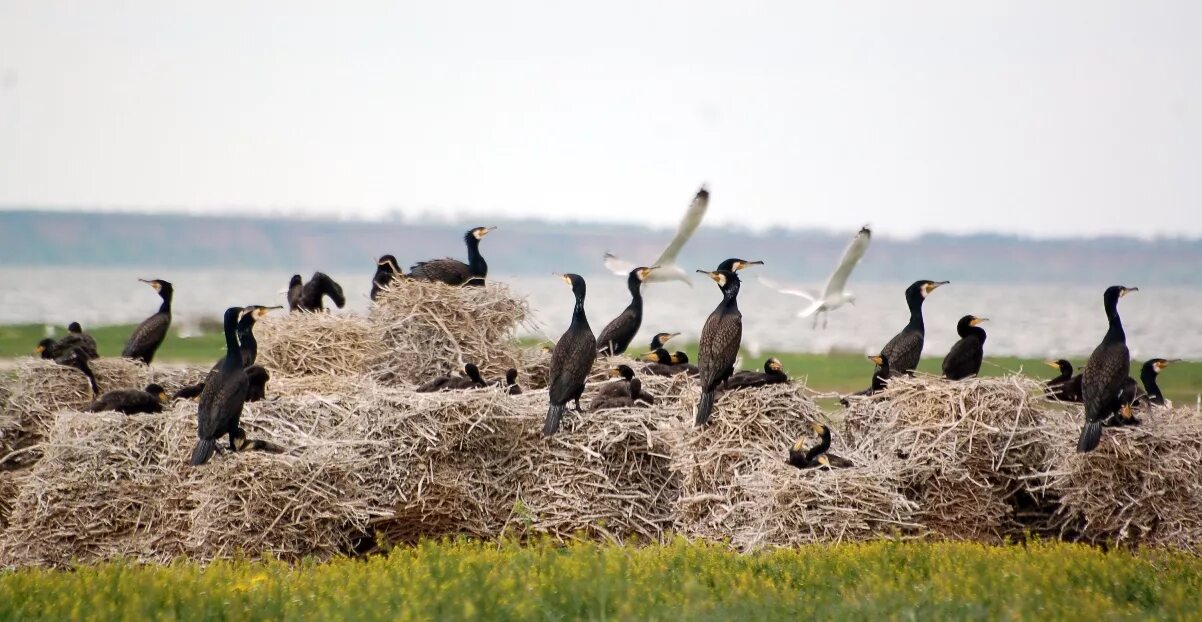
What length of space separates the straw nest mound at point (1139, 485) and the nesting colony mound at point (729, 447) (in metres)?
2.05

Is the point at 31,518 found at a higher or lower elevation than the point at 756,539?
lower

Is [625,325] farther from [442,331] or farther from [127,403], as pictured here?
[127,403]

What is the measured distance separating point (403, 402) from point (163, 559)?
224cm

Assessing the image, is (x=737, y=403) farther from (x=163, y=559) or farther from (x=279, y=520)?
(x=163, y=559)

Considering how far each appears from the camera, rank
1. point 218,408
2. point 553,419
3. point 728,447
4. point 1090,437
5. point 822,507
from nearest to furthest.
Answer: point 822,507 < point 218,408 < point 1090,437 < point 728,447 < point 553,419

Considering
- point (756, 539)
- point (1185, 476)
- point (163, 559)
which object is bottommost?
point (163, 559)

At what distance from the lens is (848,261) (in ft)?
54.4

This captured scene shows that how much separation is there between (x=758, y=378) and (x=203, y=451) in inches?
173

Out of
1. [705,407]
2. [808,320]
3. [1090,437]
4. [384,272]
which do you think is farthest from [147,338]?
[808,320]

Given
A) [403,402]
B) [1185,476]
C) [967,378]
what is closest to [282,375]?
[403,402]

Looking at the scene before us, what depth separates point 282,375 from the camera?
13438 millimetres

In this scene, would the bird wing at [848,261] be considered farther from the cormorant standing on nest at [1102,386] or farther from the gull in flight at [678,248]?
the cormorant standing on nest at [1102,386]

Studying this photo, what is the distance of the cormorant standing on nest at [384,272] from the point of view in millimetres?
14860

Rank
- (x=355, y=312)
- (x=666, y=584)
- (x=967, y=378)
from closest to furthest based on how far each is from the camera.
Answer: (x=666, y=584)
(x=967, y=378)
(x=355, y=312)
